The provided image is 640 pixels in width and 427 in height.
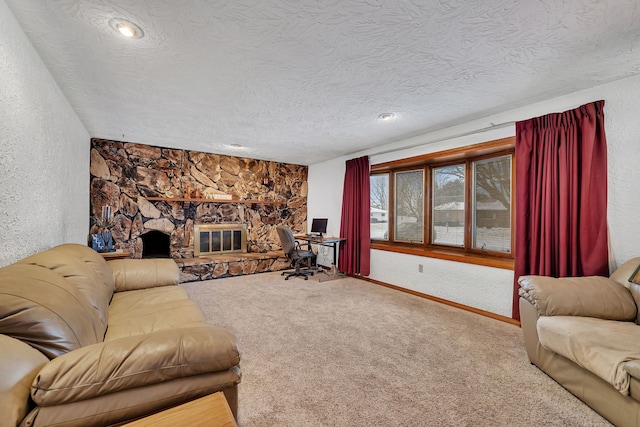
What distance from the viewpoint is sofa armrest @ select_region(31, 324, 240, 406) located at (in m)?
0.84

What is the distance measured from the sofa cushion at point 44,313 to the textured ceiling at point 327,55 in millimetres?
1427

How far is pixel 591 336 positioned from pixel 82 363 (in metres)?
2.48

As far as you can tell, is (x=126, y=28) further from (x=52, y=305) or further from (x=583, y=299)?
(x=583, y=299)

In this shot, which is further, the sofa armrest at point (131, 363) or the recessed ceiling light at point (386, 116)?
the recessed ceiling light at point (386, 116)

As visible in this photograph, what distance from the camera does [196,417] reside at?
0.85 metres

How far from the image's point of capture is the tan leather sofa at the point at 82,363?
818mm

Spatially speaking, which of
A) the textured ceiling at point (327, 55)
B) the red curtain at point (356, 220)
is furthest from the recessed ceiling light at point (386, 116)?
the red curtain at point (356, 220)

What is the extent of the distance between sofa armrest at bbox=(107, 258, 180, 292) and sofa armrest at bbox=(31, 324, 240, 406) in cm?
167

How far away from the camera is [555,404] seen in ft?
5.44

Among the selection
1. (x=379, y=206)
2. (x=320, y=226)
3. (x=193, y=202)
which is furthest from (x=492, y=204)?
(x=193, y=202)

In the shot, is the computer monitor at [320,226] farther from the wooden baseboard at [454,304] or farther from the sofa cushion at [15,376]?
the sofa cushion at [15,376]

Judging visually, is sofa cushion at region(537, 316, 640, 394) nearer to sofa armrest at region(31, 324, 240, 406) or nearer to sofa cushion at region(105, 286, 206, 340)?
sofa armrest at region(31, 324, 240, 406)

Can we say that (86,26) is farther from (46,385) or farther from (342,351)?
(342,351)

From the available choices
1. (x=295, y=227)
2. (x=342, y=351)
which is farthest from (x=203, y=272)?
(x=342, y=351)
